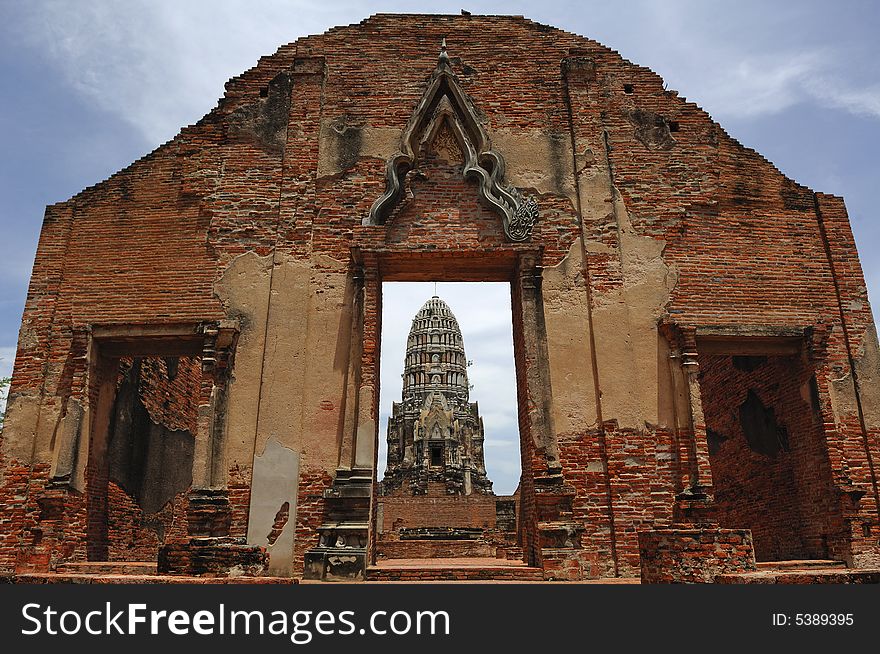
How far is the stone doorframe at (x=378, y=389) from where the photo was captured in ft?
26.0

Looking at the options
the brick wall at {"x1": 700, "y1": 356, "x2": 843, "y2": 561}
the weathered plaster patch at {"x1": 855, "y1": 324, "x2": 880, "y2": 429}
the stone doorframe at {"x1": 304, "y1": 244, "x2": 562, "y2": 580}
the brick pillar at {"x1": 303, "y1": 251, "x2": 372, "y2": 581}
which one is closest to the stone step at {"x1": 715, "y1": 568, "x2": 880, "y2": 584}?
the brick wall at {"x1": 700, "y1": 356, "x2": 843, "y2": 561}

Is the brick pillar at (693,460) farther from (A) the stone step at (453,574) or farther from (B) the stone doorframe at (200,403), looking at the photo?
(B) the stone doorframe at (200,403)

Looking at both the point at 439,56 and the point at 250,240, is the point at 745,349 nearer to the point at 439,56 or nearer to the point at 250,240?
the point at 439,56

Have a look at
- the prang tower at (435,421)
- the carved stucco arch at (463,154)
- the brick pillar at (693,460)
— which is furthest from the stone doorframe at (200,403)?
the prang tower at (435,421)

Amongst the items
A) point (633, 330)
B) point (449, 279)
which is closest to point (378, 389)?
point (449, 279)

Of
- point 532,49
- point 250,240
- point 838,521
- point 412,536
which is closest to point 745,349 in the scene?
Answer: point 838,521

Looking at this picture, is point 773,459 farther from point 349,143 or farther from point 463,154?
point 349,143

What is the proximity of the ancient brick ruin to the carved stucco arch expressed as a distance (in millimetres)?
44

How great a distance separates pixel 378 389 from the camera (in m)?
9.11

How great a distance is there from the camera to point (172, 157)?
1033cm

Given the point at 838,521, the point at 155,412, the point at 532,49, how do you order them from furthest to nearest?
the point at 155,412, the point at 532,49, the point at 838,521

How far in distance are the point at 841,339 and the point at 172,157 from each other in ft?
33.4

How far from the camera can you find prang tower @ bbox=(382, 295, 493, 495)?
3647 centimetres

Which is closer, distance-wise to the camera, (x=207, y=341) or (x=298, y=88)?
(x=207, y=341)
